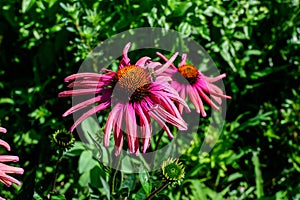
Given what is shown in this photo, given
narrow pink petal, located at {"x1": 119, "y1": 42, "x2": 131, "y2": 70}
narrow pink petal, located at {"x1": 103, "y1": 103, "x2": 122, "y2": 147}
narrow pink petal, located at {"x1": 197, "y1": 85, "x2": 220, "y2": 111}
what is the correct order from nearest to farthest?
narrow pink petal, located at {"x1": 103, "y1": 103, "x2": 122, "y2": 147}
narrow pink petal, located at {"x1": 119, "y1": 42, "x2": 131, "y2": 70}
narrow pink petal, located at {"x1": 197, "y1": 85, "x2": 220, "y2": 111}

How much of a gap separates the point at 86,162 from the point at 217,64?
607mm

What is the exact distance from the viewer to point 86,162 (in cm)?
130

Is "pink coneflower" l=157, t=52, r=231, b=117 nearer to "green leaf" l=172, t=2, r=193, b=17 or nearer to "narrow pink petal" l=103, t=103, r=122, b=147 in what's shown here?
"narrow pink petal" l=103, t=103, r=122, b=147

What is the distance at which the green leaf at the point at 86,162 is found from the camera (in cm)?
128

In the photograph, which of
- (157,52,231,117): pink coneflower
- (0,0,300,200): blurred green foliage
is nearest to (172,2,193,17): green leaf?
(0,0,300,200): blurred green foliage

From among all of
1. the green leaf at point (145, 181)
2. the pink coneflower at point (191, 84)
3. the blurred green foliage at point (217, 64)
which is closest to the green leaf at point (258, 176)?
the blurred green foliage at point (217, 64)

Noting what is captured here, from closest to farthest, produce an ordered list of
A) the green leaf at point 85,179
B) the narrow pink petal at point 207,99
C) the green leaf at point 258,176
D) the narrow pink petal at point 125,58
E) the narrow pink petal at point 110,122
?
the narrow pink petal at point 110,122, the narrow pink petal at point 125,58, the narrow pink petal at point 207,99, the green leaf at point 85,179, the green leaf at point 258,176

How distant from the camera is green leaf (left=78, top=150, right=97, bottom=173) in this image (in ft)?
4.21

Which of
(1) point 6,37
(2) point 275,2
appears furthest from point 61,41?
(2) point 275,2

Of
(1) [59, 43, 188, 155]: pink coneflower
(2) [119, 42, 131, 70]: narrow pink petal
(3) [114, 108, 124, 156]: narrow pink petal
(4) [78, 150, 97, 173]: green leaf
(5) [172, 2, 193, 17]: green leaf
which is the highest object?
(5) [172, 2, 193, 17]: green leaf

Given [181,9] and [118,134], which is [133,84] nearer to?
[118,134]

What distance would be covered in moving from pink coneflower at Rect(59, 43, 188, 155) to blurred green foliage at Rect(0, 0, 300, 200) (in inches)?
13.2

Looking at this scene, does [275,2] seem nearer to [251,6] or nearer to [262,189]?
[251,6]

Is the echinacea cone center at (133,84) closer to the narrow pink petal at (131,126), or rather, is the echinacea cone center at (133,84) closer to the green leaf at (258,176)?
the narrow pink petal at (131,126)
